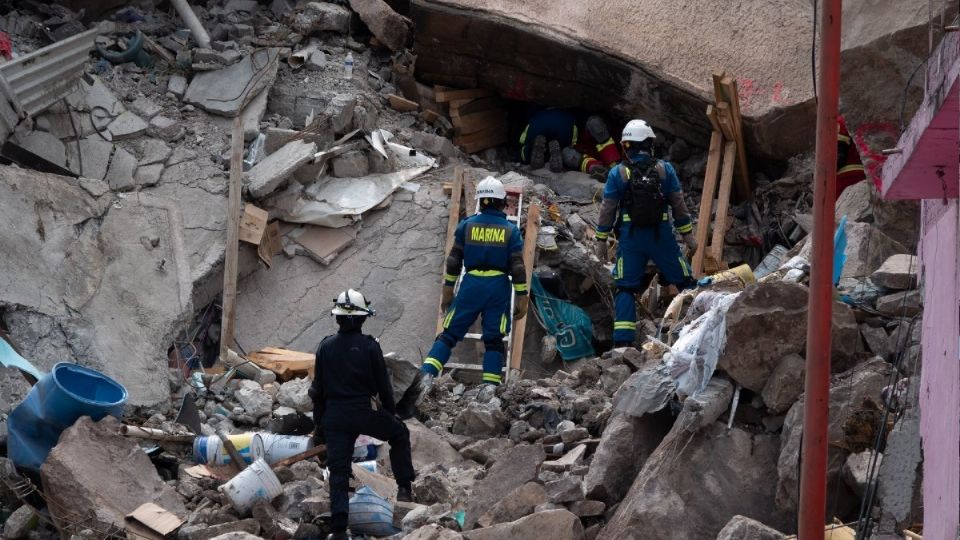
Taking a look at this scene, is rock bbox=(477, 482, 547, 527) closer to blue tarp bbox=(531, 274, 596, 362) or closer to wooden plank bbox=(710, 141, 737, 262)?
blue tarp bbox=(531, 274, 596, 362)

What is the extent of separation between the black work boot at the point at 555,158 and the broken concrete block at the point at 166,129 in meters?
3.81

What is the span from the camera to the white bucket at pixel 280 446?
8773 millimetres

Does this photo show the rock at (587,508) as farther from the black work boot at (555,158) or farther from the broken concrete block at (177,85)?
the broken concrete block at (177,85)

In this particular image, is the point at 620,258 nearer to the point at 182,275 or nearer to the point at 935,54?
the point at 182,275

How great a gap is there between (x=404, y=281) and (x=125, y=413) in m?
3.38

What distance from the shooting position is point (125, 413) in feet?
30.7

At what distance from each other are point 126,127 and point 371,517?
610cm

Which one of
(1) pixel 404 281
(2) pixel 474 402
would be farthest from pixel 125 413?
(1) pixel 404 281

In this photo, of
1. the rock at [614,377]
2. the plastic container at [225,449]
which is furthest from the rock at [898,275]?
the plastic container at [225,449]

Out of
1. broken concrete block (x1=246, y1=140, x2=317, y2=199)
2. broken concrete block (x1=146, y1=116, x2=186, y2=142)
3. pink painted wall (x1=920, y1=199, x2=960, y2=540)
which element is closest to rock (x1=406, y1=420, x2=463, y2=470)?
broken concrete block (x1=246, y1=140, x2=317, y2=199)

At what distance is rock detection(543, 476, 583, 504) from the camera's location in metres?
7.29

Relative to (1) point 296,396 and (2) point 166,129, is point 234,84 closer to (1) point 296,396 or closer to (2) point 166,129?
(2) point 166,129

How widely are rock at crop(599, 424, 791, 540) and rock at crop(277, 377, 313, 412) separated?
3.35 m

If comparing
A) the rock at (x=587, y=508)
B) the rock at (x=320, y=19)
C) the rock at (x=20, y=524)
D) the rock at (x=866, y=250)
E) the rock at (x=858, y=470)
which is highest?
the rock at (x=320, y=19)
